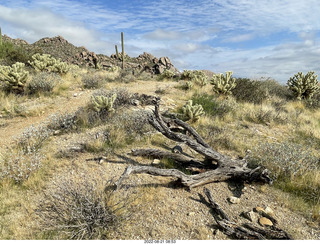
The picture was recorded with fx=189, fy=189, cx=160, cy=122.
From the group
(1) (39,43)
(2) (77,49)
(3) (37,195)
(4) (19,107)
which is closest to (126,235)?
(3) (37,195)

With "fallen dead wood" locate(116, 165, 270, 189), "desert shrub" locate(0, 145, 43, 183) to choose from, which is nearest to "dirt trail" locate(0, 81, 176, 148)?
"desert shrub" locate(0, 145, 43, 183)

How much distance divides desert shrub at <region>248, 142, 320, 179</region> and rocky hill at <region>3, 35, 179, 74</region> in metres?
24.0

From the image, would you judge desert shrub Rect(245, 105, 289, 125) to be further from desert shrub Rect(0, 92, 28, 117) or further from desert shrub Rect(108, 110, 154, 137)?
desert shrub Rect(0, 92, 28, 117)

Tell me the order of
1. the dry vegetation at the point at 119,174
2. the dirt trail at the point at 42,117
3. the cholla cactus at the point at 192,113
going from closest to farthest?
the dry vegetation at the point at 119,174 → the dirt trail at the point at 42,117 → the cholla cactus at the point at 192,113

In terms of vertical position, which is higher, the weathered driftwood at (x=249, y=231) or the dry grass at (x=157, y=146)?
the dry grass at (x=157, y=146)

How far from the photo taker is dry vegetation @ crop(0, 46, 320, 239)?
2.64 meters

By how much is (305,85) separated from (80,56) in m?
31.2

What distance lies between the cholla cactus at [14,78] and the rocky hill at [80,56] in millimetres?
19315

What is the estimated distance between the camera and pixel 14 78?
8.49 metres

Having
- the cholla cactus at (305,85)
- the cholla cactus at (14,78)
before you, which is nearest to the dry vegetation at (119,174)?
the cholla cactus at (14,78)

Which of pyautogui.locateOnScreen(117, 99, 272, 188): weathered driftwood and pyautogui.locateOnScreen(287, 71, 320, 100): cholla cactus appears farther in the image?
pyautogui.locateOnScreen(287, 71, 320, 100): cholla cactus

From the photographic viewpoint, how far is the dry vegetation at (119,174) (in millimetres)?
2639

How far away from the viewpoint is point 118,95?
26.0 ft

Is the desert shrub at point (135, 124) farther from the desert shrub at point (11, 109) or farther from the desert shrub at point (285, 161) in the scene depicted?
the desert shrub at point (11, 109)
